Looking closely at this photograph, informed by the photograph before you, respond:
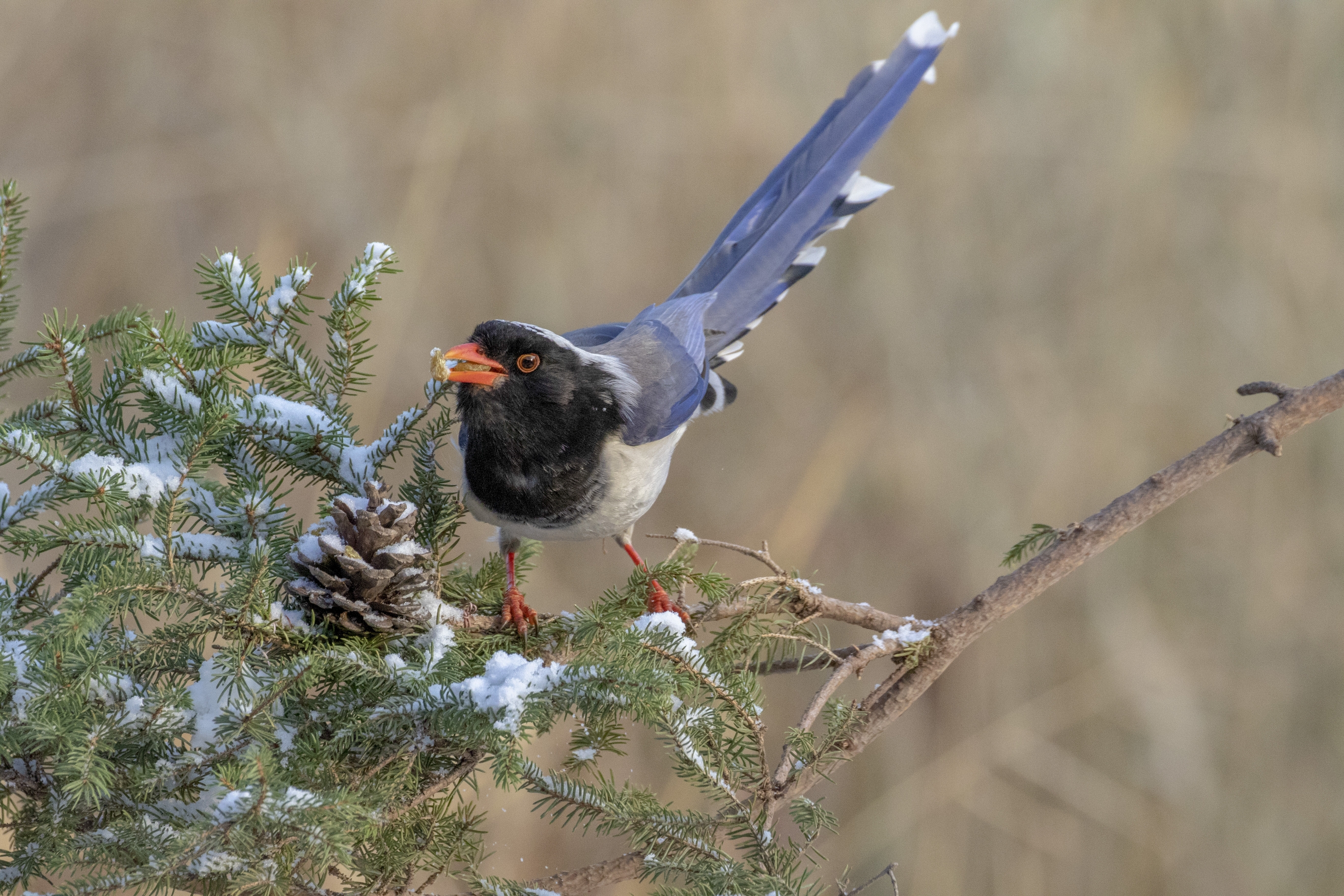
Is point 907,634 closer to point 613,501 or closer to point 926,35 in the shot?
point 613,501

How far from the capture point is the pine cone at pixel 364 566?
1110 millimetres

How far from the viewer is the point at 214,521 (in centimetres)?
118

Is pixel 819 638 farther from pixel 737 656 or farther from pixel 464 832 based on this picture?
pixel 464 832

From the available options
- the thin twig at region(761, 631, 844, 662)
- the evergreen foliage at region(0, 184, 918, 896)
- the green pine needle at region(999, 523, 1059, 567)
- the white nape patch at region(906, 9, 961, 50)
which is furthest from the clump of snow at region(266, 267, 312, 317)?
the white nape patch at region(906, 9, 961, 50)

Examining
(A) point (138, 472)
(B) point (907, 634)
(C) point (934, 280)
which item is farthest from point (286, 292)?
(C) point (934, 280)

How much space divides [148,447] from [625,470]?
647 millimetres

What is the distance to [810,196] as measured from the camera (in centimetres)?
192

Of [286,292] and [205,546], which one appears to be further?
[286,292]

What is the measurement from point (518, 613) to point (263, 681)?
17.0 inches

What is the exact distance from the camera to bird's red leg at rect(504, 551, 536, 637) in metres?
1.32

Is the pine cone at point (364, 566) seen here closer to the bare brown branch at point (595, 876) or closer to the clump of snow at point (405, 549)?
the clump of snow at point (405, 549)

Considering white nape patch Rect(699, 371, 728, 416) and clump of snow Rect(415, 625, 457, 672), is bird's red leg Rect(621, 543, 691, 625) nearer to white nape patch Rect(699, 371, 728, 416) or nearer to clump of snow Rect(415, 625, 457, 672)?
clump of snow Rect(415, 625, 457, 672)

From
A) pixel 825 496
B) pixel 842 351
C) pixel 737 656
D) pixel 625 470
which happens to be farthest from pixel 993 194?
pixel 737 656

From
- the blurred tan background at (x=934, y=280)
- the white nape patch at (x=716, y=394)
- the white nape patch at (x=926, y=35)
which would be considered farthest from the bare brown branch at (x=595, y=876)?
the blurred tan background at (x=934, y=280)
